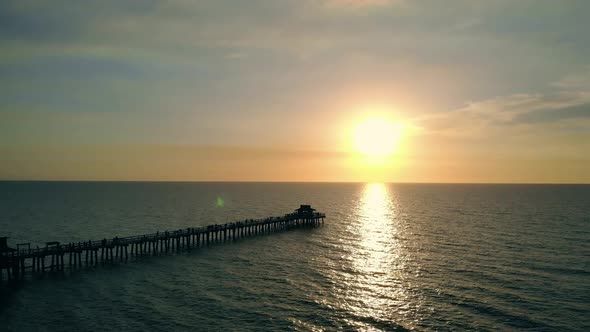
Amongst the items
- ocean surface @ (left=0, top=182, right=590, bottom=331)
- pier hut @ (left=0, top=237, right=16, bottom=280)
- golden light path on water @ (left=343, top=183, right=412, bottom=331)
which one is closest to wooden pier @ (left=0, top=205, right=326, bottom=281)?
pier hut @ (left=0, top=237, right=16, bottom=280)

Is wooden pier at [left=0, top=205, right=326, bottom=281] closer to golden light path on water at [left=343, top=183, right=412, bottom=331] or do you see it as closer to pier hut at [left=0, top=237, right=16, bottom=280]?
pier hut at [left=0, top=237, right=16, bottom=280]

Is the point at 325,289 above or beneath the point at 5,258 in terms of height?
beneath

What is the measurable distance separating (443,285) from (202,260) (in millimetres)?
34915

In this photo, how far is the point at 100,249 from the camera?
215ft

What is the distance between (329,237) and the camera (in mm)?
81125

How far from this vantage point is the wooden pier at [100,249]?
46.9m

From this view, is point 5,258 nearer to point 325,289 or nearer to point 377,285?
point 325,289

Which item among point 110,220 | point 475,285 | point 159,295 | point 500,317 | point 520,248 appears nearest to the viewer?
point 500,317

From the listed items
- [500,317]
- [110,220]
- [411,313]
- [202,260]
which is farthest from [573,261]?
[110,220]

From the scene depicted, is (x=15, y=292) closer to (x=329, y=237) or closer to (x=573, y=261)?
(x=329, y=237)

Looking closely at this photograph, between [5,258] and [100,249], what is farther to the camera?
[100,249]

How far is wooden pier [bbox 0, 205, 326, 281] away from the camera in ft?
154

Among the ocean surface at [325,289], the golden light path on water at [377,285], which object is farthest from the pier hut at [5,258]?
the golden light path on water at [377,285]

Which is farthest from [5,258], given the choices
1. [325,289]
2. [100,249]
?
[325,289]
